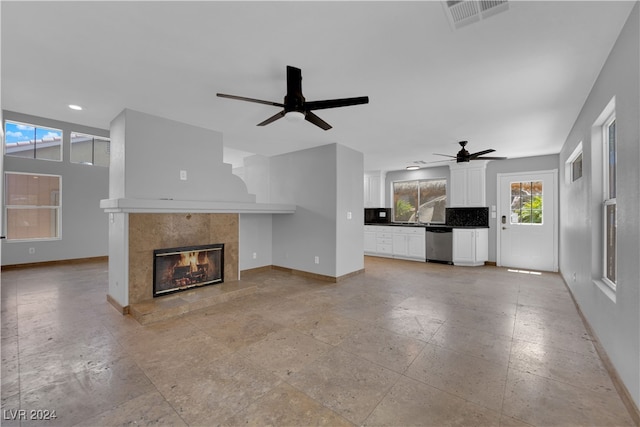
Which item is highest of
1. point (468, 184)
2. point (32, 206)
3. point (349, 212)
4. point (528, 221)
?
point (468, 184)

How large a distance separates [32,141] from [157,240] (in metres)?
5.01

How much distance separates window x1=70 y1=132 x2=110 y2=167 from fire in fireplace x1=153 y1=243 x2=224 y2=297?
488 cm

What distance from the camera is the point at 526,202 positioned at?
6066 mm

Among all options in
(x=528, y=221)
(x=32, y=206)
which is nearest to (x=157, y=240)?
(x=32, y=206)

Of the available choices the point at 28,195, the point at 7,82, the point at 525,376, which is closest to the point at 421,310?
the point at 525,376

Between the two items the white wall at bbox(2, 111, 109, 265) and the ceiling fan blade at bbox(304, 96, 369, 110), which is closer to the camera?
the ceiling fan blade at bbox(304, 96, 369, 110)

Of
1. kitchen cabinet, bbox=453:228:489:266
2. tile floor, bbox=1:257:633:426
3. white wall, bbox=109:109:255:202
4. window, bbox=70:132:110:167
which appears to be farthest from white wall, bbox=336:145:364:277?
window, bbox=70:132:110:167

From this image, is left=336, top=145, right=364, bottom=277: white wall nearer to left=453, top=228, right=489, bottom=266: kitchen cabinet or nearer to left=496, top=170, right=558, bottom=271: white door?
left=453, top=228, right=489, bottom=266: kitchen cabinet

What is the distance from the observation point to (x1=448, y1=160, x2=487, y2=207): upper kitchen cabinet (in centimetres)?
652

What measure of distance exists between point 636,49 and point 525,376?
2331 mm

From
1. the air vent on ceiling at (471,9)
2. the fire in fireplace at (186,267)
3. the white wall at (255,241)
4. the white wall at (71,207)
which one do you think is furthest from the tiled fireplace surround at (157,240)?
the white wall at (71,207)

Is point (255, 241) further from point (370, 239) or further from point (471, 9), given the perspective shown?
point (471, 9)

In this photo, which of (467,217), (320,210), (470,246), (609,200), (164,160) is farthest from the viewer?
(467,217)

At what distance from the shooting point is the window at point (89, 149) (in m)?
6.28
